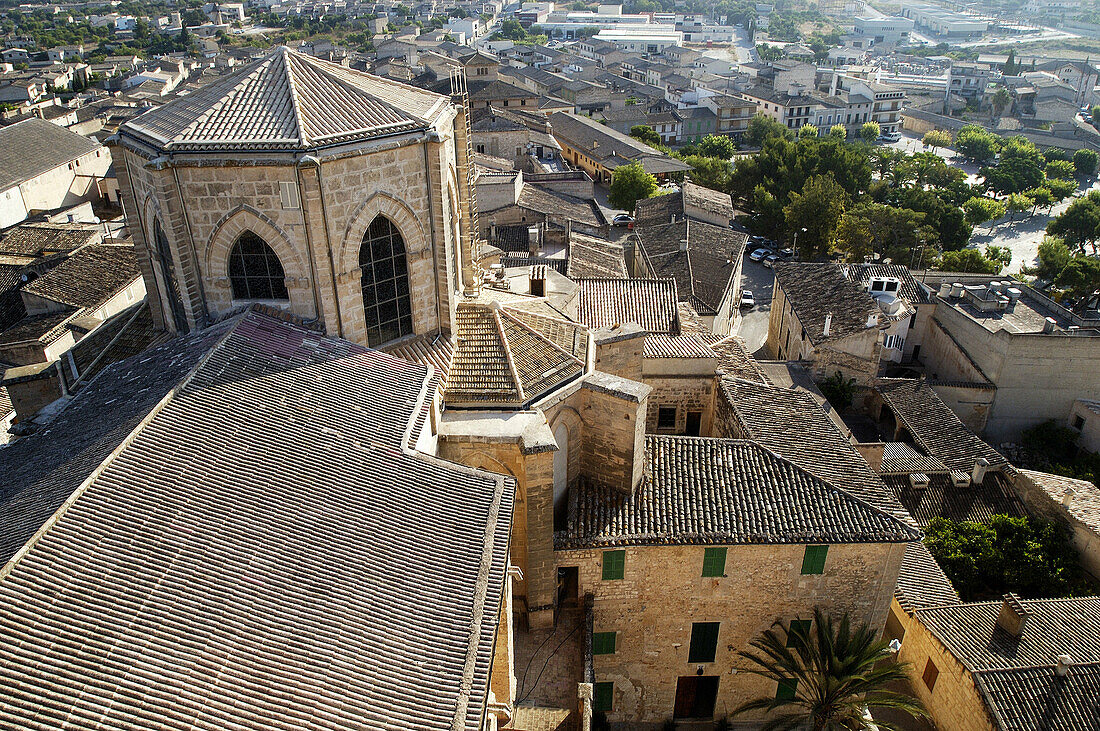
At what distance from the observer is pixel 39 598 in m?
9.95

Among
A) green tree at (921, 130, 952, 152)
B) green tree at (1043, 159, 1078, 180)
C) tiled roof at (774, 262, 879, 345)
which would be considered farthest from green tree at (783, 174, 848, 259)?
green tree at (921, 130, 952, 152)

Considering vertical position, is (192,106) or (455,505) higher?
(192,106)

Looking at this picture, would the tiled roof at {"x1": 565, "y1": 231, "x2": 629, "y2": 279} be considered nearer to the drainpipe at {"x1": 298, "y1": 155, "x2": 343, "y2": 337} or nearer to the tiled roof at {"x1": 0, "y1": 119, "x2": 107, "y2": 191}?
the drainpipe at {"x1": 298, "y1": 155, "x2": 343, "y2": 337}

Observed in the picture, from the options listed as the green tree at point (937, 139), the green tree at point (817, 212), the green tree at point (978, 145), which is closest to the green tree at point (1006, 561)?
the green tree at point (817, 212)

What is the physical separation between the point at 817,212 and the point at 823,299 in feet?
56.9

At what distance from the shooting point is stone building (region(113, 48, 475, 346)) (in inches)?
664

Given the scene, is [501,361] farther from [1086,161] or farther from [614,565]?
[1086,161]

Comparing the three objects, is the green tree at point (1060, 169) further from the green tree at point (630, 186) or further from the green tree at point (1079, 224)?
the green tree at point (630, 186)

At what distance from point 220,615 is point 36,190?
55.4 metres

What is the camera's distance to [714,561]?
18.7m

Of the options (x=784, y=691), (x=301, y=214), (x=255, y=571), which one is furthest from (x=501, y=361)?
(x=784, y=691)

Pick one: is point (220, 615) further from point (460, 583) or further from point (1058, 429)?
point (1058, 429)

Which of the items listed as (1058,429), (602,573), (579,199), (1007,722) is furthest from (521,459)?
(579,199)

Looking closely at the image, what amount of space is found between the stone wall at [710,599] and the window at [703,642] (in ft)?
0.44
